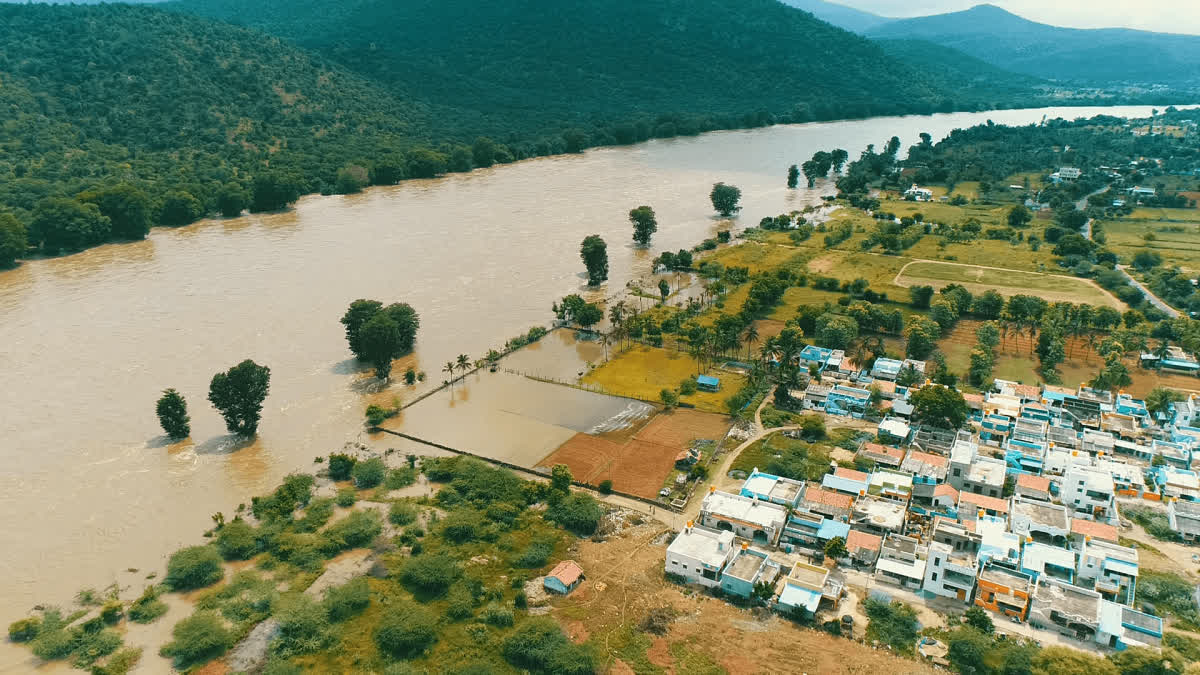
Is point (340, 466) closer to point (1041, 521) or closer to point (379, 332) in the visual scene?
point (379, 332)

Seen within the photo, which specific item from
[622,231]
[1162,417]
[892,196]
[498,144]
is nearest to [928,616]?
[1162,417]

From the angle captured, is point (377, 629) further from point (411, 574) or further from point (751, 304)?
point (751, 304)

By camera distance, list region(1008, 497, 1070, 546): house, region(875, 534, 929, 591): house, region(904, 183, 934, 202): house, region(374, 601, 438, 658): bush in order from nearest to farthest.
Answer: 1. region(374, 601, 438, 658): bush
2. region(875, 534, 929, 591): house
3. region(1008, 497, 1070, 546): house
4. region(904, 183, 934, 202): house

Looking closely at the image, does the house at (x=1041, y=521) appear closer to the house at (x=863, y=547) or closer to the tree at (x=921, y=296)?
the house at (x=863, y=547)

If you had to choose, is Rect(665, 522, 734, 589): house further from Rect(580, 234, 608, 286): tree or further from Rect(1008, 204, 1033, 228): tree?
Rect(1008, 204, 1033, 228): tree

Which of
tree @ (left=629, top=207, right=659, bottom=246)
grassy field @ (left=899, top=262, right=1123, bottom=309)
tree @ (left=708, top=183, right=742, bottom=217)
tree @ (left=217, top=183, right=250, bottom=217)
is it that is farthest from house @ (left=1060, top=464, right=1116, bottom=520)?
tree @ (left=217, top=183, right=250, bottom=217)

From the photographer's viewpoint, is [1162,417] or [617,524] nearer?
[617,524]
